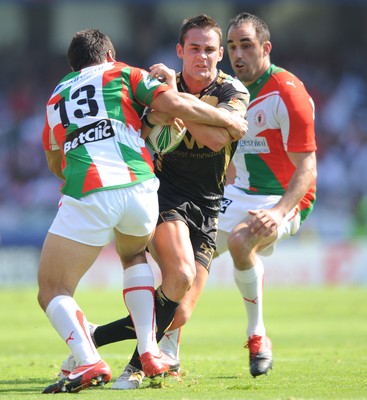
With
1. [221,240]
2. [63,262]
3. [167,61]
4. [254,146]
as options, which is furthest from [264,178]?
[167,61]

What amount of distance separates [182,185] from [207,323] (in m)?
6.51

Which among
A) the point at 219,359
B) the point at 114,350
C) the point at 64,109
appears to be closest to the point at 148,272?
the point at 64,109

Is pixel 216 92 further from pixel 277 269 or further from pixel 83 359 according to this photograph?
pixel 277 269

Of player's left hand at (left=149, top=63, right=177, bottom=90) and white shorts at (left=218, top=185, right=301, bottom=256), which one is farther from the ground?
player's left hand at (left=149, top=63, right=177, bottom=90)

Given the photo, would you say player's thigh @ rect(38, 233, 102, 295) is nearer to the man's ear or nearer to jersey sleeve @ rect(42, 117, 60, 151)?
jersey sleeve @ rect(42, 117, 60, 151)

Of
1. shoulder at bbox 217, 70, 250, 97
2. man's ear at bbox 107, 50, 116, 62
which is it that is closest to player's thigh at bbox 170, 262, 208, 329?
shoulder at bbox 217, 70, 250, 97

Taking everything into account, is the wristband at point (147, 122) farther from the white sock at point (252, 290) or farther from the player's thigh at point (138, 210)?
the white sock at point (252, 290)

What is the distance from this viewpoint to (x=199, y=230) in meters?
7.28

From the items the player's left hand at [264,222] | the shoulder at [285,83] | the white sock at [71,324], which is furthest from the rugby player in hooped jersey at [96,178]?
the shoulder at [285,83]

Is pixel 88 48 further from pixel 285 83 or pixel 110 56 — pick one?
pixel 285 83

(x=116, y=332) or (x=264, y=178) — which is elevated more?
(x=264, y=178)

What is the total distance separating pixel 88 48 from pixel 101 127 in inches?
23.6

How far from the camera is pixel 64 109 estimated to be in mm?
6285

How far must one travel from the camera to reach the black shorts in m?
7.18
